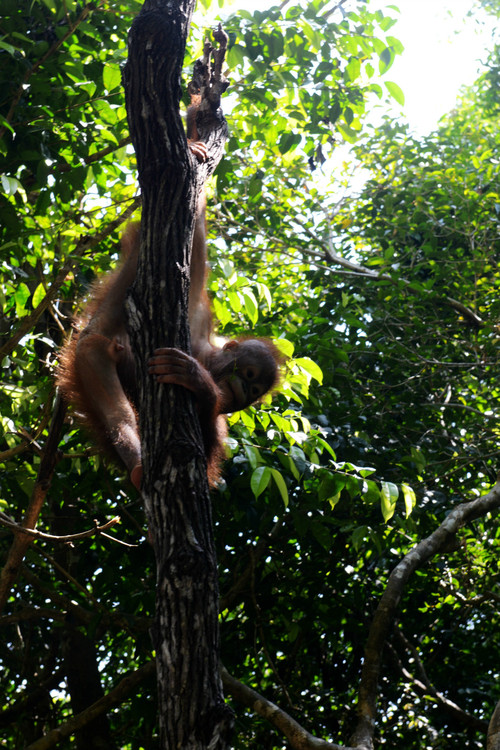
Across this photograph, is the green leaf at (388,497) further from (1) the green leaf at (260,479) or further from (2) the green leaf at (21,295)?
(2) the green leaf at (21,295)

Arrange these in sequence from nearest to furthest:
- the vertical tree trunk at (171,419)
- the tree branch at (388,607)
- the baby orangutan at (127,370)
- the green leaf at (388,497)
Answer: the vertical tree trunk at (171,419) < the baby orangutan at (127,370) < the green leaf at (388,497) < the tree branch at (388,607)

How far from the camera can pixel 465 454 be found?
17.1ft

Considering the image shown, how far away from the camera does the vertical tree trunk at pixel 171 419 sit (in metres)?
1.36

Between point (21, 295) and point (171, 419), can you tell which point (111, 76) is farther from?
point (171, 419)

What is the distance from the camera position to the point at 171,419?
1.66 meters

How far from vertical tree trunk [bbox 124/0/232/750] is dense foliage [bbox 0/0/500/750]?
0.93m

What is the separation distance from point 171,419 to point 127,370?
3.21ft

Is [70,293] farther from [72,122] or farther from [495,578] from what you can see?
[495,578]

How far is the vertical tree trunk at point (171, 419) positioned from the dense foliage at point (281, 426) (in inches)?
36.5

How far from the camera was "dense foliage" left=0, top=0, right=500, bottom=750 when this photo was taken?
130 inches

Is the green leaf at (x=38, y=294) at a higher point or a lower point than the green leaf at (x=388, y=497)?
higher

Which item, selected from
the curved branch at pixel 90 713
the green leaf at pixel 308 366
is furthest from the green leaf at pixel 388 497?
the curved branch at pixel 90 713

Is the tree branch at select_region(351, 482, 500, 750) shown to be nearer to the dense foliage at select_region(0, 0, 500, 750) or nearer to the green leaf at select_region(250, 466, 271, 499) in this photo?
the dense foliage at select_region(0, 0, 500, 750)

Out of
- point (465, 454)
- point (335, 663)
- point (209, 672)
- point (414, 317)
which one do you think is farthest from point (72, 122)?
point (335, 663)
